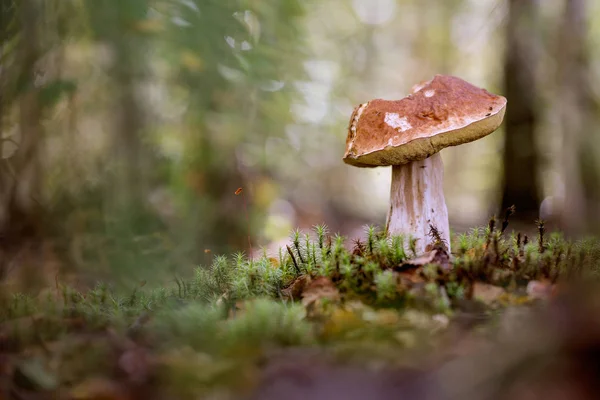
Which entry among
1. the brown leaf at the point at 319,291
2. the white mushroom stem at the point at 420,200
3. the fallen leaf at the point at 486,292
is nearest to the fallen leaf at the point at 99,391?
the brown leaf at the point at 319,291

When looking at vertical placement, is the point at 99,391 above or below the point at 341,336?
below

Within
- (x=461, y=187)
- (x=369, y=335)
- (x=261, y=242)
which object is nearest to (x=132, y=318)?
(x=369, y=335)

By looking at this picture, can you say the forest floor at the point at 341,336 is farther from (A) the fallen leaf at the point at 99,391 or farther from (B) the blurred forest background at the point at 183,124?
(B) the blurred forest background at the point at 183,124

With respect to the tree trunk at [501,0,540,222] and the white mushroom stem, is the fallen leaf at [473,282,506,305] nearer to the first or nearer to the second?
the white mushroom stem

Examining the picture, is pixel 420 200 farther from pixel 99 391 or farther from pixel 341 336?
pixel 99 391

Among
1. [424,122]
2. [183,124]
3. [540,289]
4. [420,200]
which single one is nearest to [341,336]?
[540,289]
